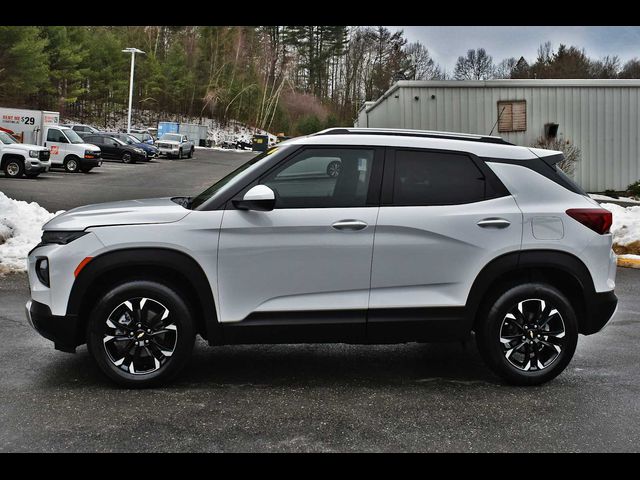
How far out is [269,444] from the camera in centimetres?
414

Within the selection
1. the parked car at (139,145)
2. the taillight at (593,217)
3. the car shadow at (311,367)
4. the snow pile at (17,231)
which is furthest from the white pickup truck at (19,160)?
the taillight at (593,217)

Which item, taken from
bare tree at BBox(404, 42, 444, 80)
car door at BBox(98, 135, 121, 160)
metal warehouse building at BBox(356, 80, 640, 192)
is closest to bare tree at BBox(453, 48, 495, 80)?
bare tree at BBox(404, 42, 444, 80)

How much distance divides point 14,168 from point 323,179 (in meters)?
24.6

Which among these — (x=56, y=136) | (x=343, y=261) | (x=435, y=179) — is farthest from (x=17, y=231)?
(x=56, y=136)

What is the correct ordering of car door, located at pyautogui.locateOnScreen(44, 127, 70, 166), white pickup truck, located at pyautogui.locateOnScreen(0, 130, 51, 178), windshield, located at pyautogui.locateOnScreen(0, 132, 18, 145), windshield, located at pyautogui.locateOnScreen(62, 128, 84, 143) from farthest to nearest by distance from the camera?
windshield, located at pyautogui.locateOnScreen(62, 128, 84, 143), car door, located at pyautogui.locateOnScreen(44, 127, 70, 166), windshield, located at pyautogui.locateOnScreen(0, 132, 18, 145), white pickup truck, located at pyautogui.locateOnScreen(0, 130, 51, 178)

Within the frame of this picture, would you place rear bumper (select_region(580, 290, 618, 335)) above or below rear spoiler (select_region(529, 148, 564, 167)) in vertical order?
below

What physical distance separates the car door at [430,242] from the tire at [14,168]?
2453cm

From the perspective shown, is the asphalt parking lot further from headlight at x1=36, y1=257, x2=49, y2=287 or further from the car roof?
the car roof

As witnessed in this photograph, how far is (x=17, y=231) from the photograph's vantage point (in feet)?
38.3

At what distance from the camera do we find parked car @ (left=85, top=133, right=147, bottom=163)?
141ft

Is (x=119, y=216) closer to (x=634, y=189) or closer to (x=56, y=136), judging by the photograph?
(x=634, y=189)

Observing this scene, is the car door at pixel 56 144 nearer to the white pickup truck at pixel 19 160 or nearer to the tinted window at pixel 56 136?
the tinted window at pixel 56 136
